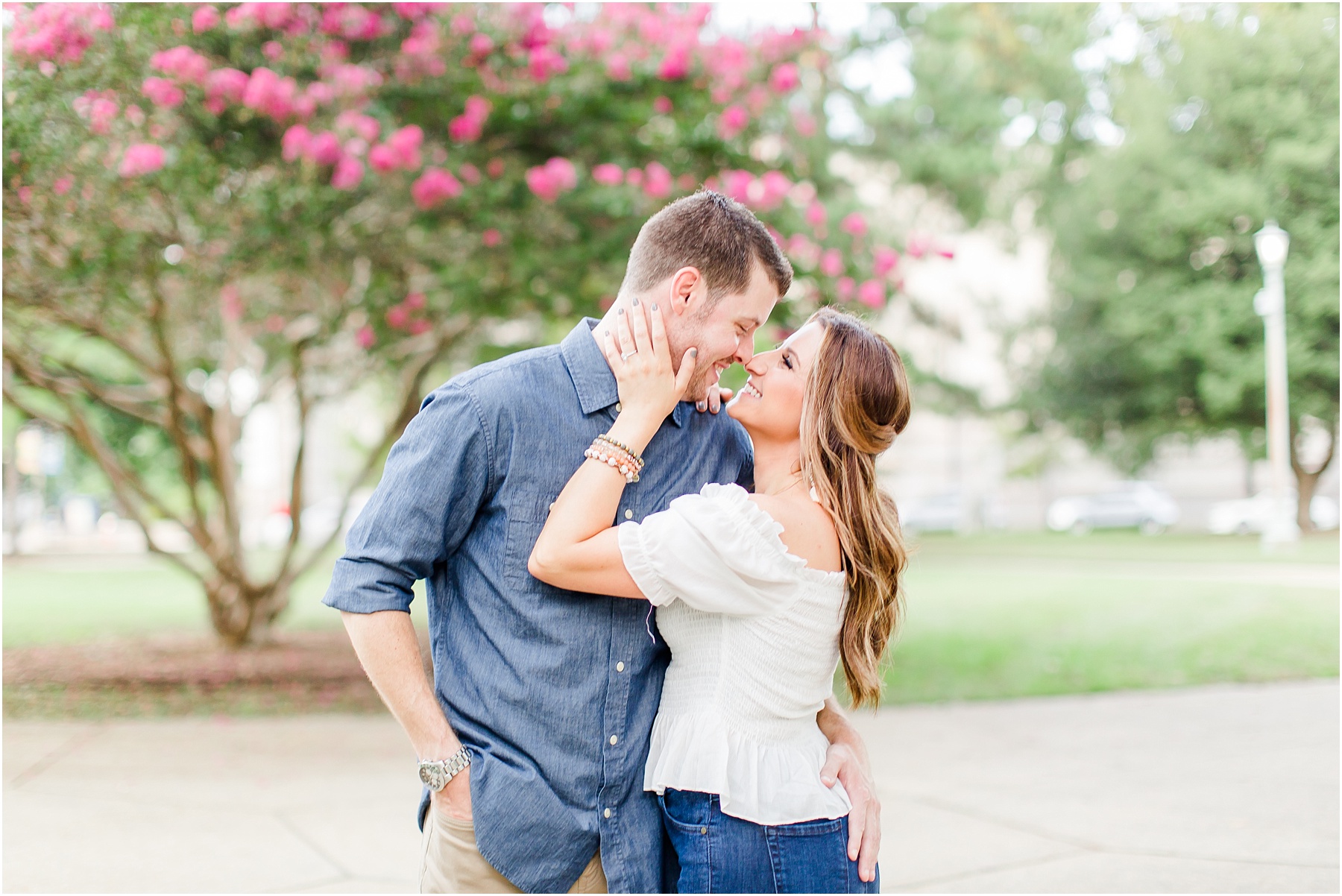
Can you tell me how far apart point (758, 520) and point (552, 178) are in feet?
16.8

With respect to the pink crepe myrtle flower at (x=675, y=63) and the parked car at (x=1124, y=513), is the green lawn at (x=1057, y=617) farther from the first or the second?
the parked car at (x=1124, y=513)

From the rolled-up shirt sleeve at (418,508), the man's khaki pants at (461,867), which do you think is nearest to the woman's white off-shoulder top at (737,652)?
the man's khaki pants at (461,867)

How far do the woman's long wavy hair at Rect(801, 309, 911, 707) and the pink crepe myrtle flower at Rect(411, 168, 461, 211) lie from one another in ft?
15.9

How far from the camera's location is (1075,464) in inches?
1676

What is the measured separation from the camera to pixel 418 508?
203cm

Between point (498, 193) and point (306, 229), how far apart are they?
129cm

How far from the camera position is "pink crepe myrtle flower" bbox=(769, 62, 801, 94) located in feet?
24.5

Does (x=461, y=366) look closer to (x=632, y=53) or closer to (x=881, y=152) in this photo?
(x=632, y=53)

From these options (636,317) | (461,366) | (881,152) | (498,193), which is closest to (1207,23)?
(881,152)

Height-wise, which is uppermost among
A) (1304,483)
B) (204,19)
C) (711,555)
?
(204,19)

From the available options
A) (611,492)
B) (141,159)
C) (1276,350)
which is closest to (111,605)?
(141,159)

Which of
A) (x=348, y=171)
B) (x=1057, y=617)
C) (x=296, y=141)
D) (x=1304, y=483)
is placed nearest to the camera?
(x=296, y=141)

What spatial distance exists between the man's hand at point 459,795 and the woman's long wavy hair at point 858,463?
784mm

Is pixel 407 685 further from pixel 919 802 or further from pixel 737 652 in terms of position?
pixel 919 802
